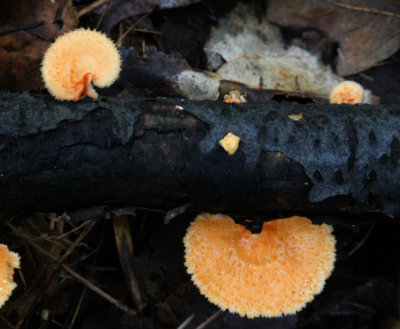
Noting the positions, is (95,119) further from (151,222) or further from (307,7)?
(307,7)

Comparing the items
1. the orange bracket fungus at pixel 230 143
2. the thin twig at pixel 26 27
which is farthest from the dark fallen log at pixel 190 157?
the thin twig at pixel 26 27

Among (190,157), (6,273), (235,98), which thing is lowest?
(6,273)

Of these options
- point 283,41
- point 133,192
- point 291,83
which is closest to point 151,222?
point 133,192

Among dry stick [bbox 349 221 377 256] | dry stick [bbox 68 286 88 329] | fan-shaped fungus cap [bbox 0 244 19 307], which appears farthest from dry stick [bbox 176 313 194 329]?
dry stick [bbox 349 221 377 256]

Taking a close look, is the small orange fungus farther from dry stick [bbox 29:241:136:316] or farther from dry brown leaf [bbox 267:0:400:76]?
dry stick [bbox 29:241:136:316]

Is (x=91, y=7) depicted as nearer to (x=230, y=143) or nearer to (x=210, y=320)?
(x=230, y=143)

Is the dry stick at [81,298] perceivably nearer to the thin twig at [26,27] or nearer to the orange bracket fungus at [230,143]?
the orange bracket fungus at [230,143]

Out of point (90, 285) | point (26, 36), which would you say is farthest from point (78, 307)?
point (26, 36)

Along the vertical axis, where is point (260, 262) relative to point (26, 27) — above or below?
below
